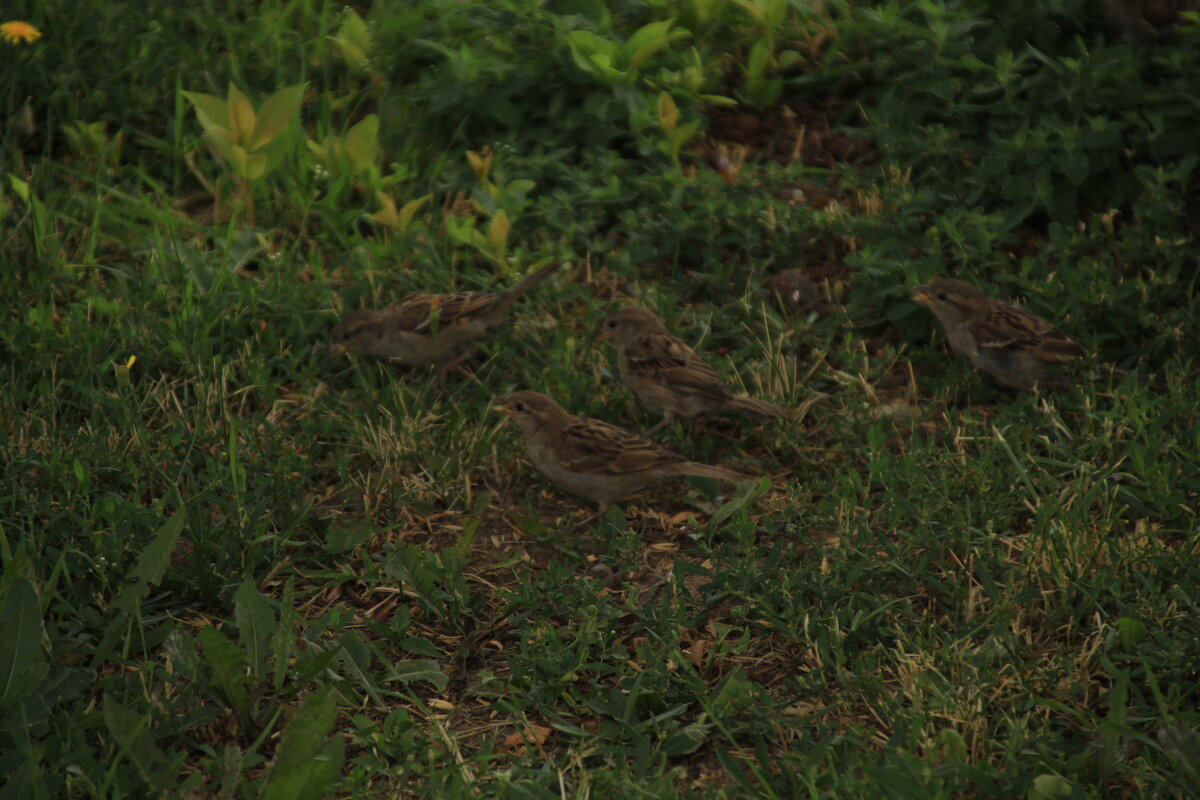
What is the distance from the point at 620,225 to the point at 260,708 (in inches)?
158

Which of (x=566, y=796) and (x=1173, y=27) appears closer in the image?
(x=566, y=796)

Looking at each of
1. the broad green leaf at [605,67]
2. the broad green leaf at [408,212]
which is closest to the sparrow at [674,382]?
the broad green leaf at [408,212]

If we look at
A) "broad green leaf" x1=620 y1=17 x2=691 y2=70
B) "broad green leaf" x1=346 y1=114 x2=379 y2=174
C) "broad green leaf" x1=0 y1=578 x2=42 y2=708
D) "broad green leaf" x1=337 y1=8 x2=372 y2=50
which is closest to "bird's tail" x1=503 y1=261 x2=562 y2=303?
"broad green leaf" x1=346 y1=114 x2=379 y2=174

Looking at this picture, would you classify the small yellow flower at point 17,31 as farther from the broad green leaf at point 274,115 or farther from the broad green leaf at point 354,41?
the broad green leaf at point 354,41

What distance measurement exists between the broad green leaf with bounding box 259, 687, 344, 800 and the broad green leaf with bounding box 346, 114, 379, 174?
4.25 m

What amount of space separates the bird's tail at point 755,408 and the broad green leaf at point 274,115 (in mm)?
3258

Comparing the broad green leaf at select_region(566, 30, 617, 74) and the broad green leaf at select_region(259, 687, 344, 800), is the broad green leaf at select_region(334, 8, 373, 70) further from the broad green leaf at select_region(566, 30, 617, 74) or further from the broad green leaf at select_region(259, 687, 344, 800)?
the broad green leaf at select_region(259, 687, 344, 800)

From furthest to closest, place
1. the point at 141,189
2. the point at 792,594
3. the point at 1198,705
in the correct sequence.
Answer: the point at 141,189 → the point at 792,594 → the point at 1198,705

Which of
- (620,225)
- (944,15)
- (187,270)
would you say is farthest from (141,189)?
(944,15)

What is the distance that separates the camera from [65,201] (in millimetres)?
7730

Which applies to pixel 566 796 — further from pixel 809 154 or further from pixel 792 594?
pixel 809 154

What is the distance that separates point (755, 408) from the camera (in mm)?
6203

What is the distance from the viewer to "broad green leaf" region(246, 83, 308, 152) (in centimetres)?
759

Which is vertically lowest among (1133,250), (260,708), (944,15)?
(260,708)
